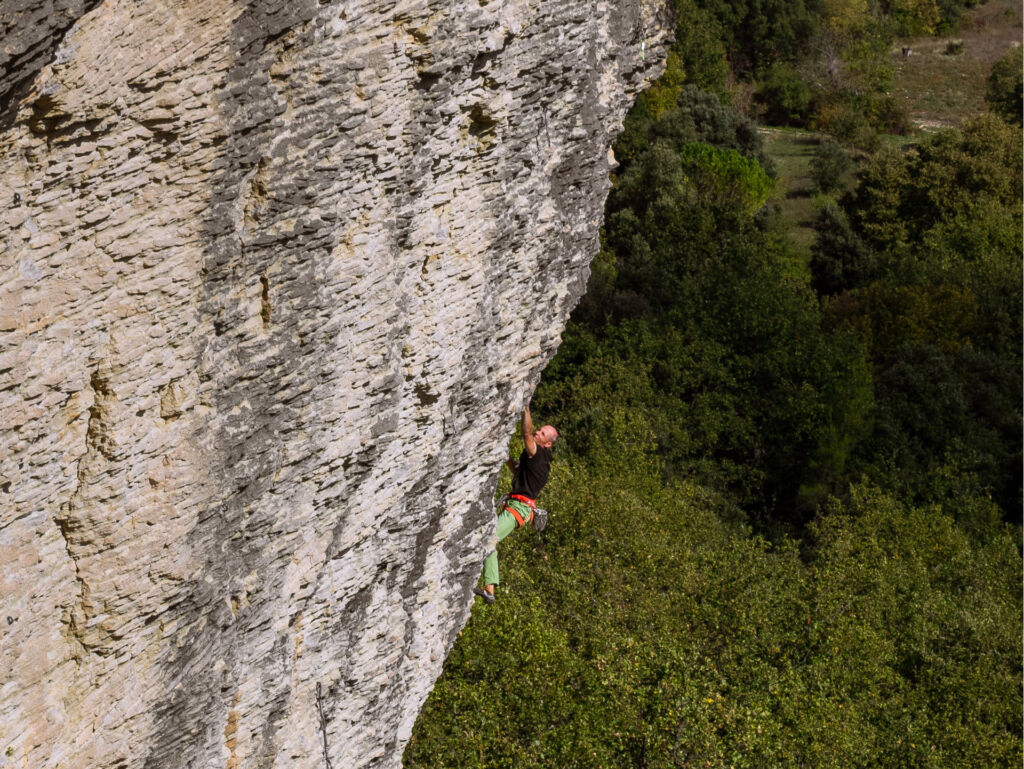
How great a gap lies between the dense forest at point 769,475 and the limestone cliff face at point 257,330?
228 inches

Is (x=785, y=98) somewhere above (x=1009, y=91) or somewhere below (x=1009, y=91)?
above

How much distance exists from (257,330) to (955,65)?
70.5m

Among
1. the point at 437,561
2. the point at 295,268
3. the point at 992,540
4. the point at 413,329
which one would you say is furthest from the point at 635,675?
the point at 992,540

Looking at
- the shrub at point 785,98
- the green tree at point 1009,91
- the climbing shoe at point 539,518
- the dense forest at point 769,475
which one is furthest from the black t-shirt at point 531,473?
the shrub at point 785,98

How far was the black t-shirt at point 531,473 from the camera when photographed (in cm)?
1104

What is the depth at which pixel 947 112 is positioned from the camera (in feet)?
199

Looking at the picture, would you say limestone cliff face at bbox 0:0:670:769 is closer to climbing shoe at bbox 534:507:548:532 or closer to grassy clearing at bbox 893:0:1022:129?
climbing shoe at bbox 534:507:548:532

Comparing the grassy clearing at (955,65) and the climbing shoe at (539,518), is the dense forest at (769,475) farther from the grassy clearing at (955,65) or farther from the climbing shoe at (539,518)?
the grassy clearing at (955,65)

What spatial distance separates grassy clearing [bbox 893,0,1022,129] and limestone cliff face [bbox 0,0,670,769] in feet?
187

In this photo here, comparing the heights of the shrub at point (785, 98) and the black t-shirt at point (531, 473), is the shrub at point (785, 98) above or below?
below

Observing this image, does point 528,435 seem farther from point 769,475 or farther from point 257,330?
point 769,475

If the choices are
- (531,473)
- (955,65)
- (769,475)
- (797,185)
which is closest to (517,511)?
(531,473)

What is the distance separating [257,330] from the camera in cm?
618

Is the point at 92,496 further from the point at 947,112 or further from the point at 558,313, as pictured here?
the point at 947,112
